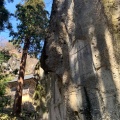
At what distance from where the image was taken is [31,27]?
49.7 feet

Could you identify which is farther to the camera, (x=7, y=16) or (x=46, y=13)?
(x=46, y=13)

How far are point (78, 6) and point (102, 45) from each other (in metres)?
1.23

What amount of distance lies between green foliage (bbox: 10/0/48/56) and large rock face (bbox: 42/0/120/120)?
31.6ft

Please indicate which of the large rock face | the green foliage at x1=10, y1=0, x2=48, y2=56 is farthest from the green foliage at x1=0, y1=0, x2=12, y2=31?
the large rock face

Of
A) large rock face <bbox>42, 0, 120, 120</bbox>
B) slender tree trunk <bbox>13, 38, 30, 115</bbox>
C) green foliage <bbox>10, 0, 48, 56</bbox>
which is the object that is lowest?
large rock face <bbox>42, 0, 120, 120</bbox>

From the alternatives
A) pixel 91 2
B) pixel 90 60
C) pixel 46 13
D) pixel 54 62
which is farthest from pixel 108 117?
pixel 46 13

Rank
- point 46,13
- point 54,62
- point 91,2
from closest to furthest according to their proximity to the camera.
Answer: point 91,2
point 54,62
point 46,13

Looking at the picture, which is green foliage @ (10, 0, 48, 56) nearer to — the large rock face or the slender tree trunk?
the slender tree trunk

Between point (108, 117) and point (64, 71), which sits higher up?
point (64, 71)

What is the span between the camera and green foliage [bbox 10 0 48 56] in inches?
605

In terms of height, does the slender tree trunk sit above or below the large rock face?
above

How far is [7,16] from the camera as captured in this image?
1232 cm

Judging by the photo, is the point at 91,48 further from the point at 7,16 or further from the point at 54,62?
the point at 7,16

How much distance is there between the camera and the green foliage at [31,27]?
1537 centimetres
